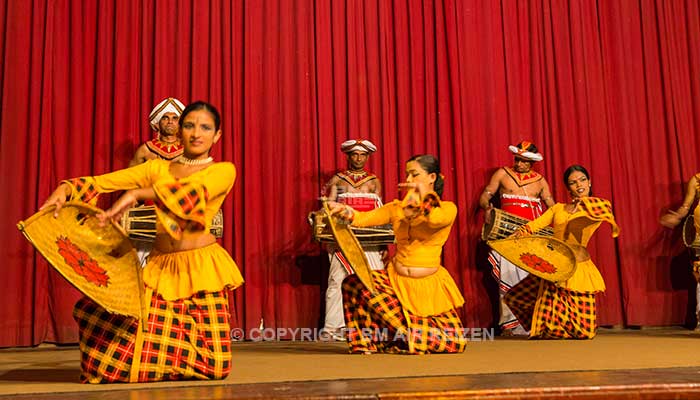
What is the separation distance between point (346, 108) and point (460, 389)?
13.0ft

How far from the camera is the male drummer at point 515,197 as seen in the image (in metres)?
5.59

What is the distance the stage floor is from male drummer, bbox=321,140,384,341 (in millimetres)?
351

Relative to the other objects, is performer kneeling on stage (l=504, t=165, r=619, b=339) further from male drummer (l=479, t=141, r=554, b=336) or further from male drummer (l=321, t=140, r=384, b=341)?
male drummer (l=321, t=140, r=384, b=341)

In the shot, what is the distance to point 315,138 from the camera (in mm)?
5723

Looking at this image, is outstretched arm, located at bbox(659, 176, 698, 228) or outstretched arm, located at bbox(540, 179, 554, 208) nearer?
outstretched arm, located at bbox(540, 179, 554, 208)

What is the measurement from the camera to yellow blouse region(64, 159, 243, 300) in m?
2.65

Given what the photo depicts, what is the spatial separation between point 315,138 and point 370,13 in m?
1.18

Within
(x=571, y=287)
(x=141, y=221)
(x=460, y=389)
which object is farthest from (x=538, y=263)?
(x=460, y=389)

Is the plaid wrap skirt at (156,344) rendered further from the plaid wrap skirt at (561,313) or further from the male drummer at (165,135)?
the plaid wrap skirt at (561,313)

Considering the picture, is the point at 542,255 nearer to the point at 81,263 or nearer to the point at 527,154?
the point at 527,154

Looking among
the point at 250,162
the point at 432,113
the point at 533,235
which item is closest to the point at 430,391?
the point at 533,235

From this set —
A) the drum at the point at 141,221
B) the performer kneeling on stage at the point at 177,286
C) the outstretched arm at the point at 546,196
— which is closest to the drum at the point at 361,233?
the drum at the point at 141,221

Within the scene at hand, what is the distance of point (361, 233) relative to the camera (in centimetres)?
499

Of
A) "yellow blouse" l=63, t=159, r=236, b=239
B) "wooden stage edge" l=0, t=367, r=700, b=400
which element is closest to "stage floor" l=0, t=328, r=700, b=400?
"wooden stage edge" l=0, t=367, r=700, b=400
